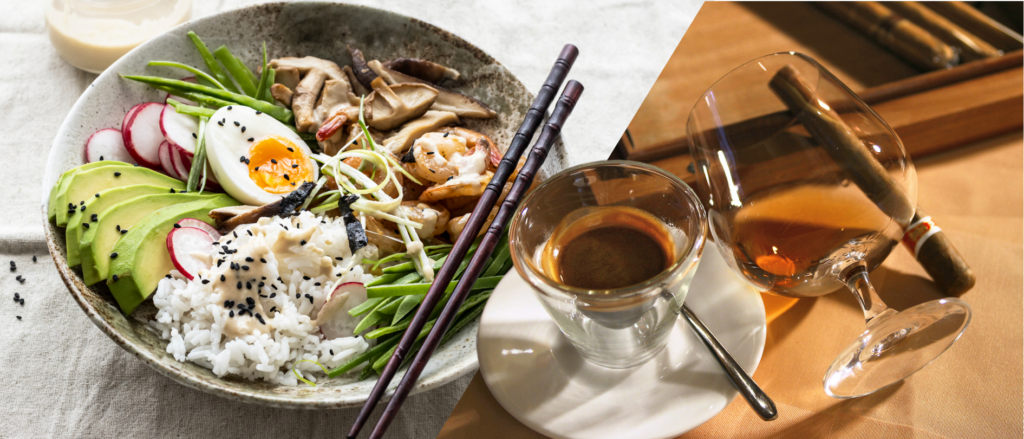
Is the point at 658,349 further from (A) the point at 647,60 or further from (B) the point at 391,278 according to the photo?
(A) the point at 647,60

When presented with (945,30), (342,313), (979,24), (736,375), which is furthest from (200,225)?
(979,24)

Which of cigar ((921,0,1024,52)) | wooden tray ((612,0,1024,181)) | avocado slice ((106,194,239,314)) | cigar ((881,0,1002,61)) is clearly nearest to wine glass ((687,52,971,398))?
wooden tray ((612,0,1024,181))

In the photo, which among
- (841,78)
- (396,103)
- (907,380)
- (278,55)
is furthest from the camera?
(278,55)

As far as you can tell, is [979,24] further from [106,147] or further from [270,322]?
[106,147]

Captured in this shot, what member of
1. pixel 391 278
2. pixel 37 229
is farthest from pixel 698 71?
pixel 37 229

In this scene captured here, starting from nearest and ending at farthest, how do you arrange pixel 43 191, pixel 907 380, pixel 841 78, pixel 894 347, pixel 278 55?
pixel 894 347 → pixel 907 380 → pixel 43 191 → pixel 841 78 → pixel 278 55

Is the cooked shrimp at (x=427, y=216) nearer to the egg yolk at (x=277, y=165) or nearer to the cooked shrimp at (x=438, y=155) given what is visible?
the cooked shrimp at (x=438, y=155)

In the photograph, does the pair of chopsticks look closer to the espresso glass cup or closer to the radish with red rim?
the espresso glass cup
